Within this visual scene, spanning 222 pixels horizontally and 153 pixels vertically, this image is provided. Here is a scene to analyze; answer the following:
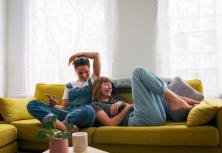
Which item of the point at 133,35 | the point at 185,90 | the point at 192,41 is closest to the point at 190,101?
the point at 185,90

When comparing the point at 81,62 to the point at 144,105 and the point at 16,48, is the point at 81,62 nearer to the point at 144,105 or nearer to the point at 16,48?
the point at 144,105

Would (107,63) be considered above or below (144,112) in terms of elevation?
above

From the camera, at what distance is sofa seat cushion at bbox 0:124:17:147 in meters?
2.28

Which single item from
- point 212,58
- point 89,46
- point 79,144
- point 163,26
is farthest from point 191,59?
point 79,144

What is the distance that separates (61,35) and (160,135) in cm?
206

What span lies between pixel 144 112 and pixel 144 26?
142 centimetres

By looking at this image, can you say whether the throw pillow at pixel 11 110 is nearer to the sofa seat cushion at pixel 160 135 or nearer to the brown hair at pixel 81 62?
the brown hair at pixel 81 62

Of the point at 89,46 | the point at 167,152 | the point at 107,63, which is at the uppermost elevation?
the point at 89,46

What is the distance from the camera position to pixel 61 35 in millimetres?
3553

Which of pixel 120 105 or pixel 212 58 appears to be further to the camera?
pixel 212 58

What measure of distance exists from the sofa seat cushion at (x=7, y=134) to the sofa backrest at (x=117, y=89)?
0.69 m

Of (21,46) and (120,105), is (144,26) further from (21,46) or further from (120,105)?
(21,46)

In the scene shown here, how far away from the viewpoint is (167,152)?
2.10m

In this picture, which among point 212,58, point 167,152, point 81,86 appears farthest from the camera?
point 212,58
